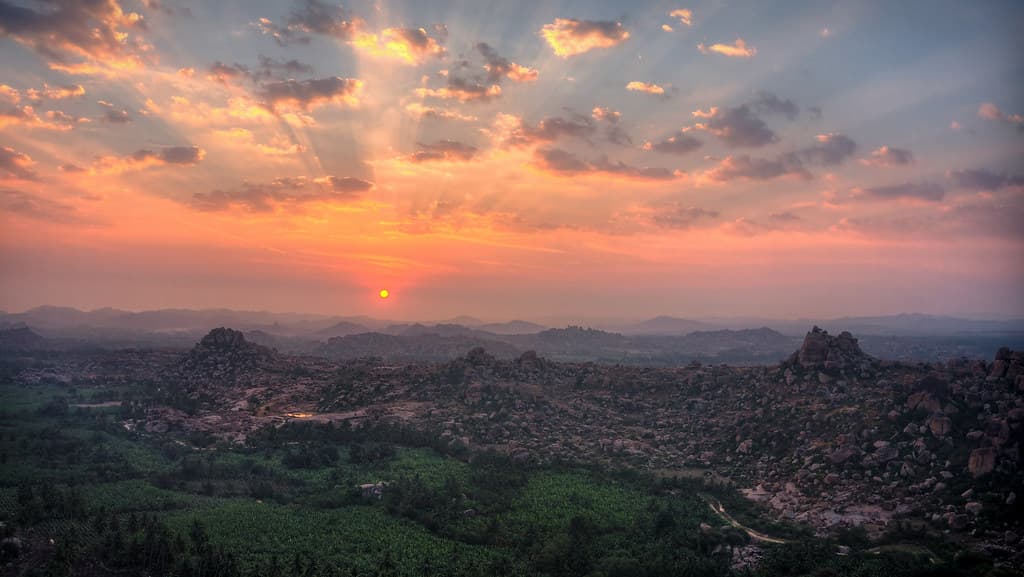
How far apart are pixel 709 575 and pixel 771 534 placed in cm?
816

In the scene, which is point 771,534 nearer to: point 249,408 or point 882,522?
point 882,522

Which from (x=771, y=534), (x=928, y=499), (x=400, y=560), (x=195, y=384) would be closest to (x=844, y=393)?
(x=928, y=499)

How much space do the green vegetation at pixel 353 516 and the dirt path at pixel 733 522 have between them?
768mm

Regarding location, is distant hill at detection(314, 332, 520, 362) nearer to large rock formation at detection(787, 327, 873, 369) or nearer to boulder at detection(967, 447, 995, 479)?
large rock formation at detection(787, 327, 873, 369)

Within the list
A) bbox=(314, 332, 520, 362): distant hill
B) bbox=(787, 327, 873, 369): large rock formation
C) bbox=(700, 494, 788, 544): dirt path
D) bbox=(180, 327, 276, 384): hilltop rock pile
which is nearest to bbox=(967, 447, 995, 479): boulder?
bbox=(700, 494, 788, 544): dirt path

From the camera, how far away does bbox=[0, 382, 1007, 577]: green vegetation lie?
33.2m

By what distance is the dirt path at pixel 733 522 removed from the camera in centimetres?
3907

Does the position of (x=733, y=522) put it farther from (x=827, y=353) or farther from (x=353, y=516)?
(x=827, y=353)

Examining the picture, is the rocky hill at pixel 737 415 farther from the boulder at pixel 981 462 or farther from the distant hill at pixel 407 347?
the distant hill at pixel 407 347

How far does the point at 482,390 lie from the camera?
7594cm

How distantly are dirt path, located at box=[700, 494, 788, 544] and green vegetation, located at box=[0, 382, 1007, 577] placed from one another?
0.77 m

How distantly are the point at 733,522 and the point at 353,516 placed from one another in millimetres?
27622

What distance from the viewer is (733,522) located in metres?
42.7

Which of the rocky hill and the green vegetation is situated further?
the rocky hill
